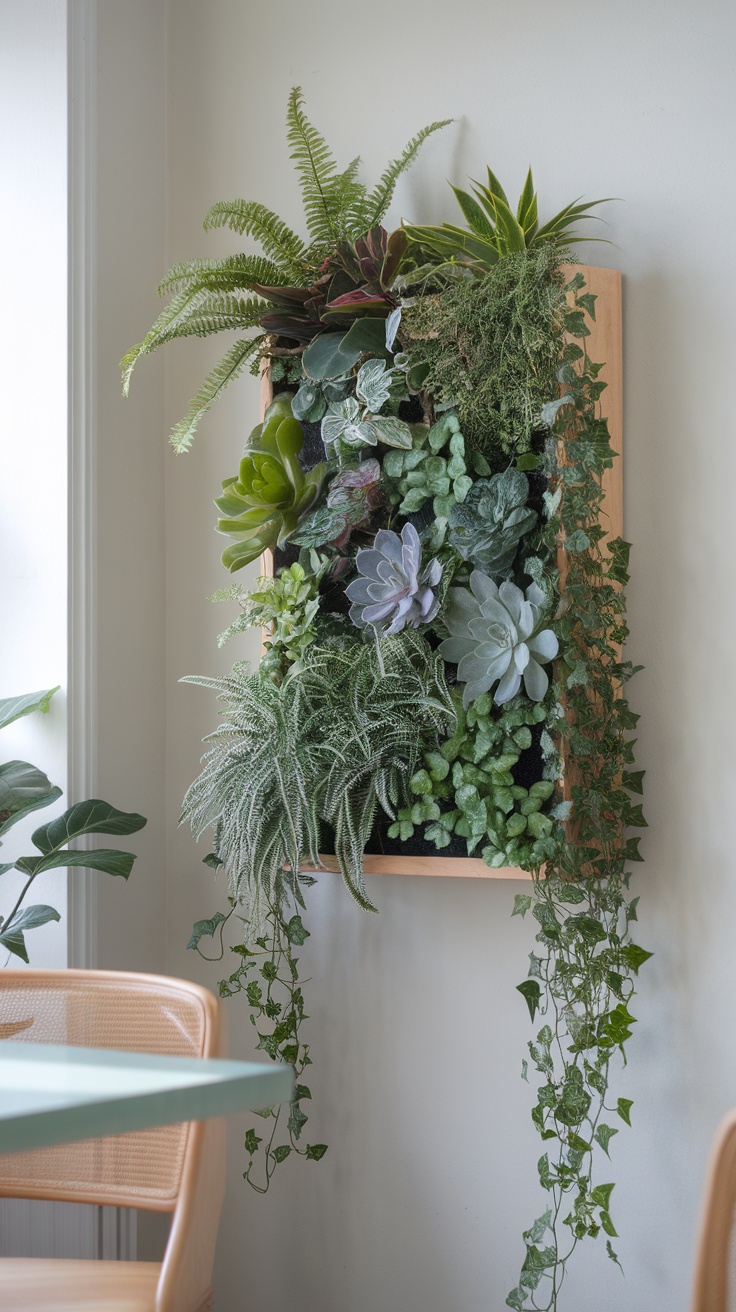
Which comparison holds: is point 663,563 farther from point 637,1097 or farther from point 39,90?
point 39,90

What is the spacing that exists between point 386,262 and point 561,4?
22.8 inches

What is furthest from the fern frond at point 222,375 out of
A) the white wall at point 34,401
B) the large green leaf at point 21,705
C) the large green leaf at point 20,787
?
the large green leaf at point 20,787

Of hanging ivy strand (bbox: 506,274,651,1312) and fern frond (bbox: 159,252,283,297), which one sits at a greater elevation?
fern frond (bbox: 159,252,283,297)

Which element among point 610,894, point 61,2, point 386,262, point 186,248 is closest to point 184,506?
point 186,248

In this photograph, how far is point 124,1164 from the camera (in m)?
1.19

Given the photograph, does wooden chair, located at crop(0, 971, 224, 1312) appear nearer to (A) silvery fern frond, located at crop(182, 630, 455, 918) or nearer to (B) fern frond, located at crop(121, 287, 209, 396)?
(A) silvery fern frond, located at crop(182, 630, 455, 918)

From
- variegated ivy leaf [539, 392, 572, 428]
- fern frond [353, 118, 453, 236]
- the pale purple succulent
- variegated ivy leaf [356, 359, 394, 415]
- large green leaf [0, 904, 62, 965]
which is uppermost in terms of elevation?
fern frond [353, 118, 453, 236]

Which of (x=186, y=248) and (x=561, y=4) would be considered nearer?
(x=561, y=4)

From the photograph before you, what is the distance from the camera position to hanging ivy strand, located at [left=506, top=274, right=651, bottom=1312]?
1.46 m

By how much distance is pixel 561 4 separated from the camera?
1705mm

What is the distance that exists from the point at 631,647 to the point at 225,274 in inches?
34.6

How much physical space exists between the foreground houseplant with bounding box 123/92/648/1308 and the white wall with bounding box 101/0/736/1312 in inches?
3.6

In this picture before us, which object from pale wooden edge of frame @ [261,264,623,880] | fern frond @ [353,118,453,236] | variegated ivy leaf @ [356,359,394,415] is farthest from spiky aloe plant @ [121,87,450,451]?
pale wooden edge of frame @ [261,264,623,880]

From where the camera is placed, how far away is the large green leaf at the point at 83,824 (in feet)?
5.26
